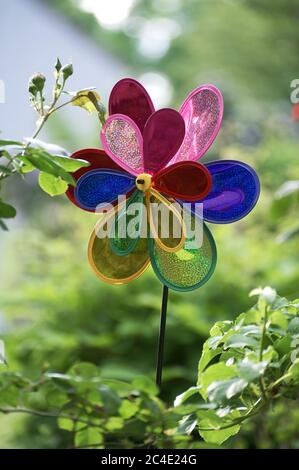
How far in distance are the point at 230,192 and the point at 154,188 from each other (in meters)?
0.06

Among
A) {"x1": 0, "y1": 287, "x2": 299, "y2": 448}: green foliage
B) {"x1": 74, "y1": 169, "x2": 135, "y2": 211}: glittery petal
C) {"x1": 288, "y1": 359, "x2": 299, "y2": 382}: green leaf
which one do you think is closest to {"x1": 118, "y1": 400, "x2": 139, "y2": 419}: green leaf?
{"x1": 0, "y1": 287, "x2": 299, "y2": 448}: green foliage

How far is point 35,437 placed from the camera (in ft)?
5.86

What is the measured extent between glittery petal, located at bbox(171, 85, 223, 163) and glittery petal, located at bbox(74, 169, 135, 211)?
5 cm

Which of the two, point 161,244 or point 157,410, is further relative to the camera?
point 161,244

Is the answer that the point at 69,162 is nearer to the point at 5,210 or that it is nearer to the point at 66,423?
the point at 5,210

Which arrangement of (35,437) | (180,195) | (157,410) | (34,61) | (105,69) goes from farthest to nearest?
(105,69), (34,61), (35,437), (180,195), (157,410)

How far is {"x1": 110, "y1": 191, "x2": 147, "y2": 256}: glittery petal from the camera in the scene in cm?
62

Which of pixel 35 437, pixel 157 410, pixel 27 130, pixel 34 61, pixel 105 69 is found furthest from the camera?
pixel 105 69

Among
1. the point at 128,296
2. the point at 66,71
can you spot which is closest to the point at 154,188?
the point at 66,71

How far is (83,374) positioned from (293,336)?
156 mm

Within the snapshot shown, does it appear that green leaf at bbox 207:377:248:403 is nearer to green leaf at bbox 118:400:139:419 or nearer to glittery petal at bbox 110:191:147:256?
green leaf at bbox 118:400:139:419

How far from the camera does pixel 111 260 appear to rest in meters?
0.63

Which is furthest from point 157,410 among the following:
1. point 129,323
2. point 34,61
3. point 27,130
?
point 34,61

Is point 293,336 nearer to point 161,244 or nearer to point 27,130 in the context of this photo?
point 161,244
